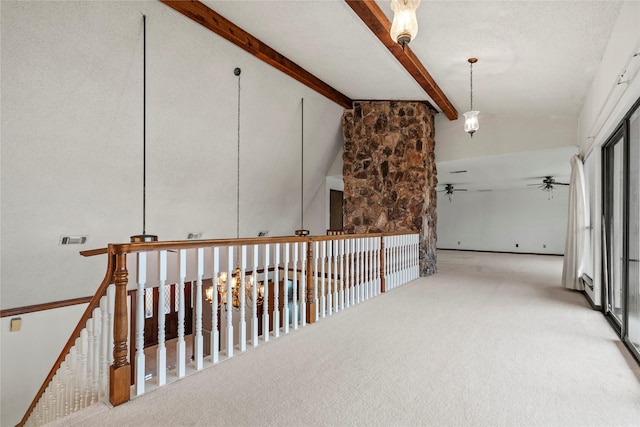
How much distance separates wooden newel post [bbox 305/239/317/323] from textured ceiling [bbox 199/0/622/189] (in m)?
2.54

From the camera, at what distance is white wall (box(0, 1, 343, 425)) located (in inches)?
130

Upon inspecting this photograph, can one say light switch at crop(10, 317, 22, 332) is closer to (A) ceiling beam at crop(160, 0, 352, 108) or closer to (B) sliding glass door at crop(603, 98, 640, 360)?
(A) ceiling beam at crop(160, 0, 352, 108)

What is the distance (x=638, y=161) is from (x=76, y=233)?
6.22 m

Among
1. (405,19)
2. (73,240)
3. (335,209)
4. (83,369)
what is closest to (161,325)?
(83,369)

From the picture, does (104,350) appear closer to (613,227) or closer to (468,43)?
(468,43)

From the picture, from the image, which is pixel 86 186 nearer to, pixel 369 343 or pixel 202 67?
pixel 202 67

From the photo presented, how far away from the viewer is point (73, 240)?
4594 mm

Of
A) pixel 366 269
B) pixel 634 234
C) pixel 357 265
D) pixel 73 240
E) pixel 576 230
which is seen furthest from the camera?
pixel 576 230

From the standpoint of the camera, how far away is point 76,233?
4551 millimetres

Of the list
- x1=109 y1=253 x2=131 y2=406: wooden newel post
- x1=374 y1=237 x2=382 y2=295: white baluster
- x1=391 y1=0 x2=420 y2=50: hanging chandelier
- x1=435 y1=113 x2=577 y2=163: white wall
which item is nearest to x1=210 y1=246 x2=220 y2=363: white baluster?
x1=109 y1=253 x2=131 y2=406: wooden newel post

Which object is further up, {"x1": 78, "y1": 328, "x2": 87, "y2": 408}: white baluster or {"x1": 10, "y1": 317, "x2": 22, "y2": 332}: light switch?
{"x1": 78, "y1": 328, "x2": 87, "y2": 408}: white baluster

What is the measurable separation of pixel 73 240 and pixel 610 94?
6342 mm

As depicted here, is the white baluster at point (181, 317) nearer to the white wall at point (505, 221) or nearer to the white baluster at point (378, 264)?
the white baluster at point (378, 264)

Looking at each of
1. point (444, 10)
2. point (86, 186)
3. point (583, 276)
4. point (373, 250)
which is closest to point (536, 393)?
point (373, 250)
